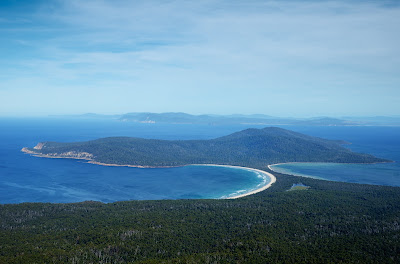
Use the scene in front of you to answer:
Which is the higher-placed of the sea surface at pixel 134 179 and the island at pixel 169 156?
the island at pixel 169 156

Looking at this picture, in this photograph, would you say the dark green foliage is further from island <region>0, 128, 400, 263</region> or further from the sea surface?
the sea surface

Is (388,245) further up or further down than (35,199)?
further up

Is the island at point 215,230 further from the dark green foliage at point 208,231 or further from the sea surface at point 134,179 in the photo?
the sea surface at point 134,179

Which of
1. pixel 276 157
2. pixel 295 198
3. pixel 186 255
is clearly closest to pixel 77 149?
pixel 276 157

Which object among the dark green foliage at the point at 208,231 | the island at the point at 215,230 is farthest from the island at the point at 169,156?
the dark green foliage at the point at 208,231

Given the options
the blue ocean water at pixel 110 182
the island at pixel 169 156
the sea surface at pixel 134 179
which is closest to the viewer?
the blue ocean water at pixel 110 182

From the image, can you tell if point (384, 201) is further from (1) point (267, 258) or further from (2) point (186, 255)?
(2) point (186, 255)

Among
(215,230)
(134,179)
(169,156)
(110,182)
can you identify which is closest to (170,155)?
(169,156)

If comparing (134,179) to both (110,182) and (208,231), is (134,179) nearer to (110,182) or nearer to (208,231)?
(110,182)
